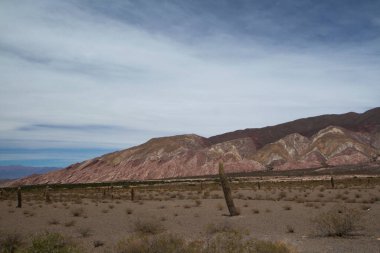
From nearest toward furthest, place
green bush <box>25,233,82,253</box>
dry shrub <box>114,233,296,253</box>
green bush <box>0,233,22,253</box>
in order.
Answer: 1. green bush <box>25,233,82,253</box>
2. dry shrub <box>114,233,296,253</box>
3. green bush <box>0,233,22,253</box>

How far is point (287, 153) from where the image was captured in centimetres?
13762

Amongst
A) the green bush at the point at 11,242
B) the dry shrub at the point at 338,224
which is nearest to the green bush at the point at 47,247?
the green bush at the point at 11,242

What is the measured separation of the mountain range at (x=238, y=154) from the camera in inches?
5118

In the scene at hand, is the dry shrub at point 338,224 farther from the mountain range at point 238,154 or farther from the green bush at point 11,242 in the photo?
the mountain range at point 238,154

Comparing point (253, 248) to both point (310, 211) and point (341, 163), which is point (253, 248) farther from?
point (341, 163)

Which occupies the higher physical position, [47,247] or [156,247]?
[47,247]

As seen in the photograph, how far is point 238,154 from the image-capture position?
143 metres

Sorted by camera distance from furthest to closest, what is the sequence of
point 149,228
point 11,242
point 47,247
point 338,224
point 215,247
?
point 149,228, point 338,224, point 11,242, point 47,247, point 215,247

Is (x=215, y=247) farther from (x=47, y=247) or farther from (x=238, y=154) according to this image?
(x=238, y=154)

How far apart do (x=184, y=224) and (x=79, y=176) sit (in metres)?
133

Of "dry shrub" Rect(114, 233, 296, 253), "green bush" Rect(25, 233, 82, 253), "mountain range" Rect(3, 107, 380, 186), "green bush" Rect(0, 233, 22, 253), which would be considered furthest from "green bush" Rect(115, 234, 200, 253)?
"mountain range" Rect(3, 107, 380, 186)

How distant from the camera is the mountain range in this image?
130000 mm

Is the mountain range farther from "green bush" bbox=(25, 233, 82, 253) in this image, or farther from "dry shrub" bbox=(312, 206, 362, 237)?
"green bush" bbox=(25, 233, 82, 253)

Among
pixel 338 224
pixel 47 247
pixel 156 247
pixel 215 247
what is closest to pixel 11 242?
pixel 47 247
